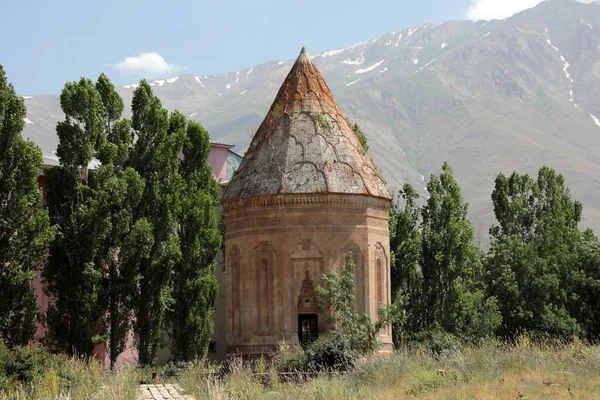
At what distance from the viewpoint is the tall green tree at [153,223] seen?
81.1ft

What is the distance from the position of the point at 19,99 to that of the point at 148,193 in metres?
4.59

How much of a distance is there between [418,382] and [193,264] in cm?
1255

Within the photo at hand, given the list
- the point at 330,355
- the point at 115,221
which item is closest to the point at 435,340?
the point at 330,355

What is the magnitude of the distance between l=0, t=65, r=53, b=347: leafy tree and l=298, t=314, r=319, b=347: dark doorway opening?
21.5 ft

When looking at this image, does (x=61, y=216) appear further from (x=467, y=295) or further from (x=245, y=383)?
(x=467, y=295)

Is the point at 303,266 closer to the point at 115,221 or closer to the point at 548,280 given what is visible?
the point at 115,221

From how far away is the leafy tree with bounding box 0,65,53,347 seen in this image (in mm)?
21812

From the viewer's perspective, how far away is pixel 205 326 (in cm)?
2667

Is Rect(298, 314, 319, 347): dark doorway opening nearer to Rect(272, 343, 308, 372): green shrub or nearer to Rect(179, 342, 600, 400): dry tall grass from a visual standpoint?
Rect(272, 343, 308, 372): green shrub

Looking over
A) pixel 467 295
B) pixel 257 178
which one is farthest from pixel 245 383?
pixel 467 295

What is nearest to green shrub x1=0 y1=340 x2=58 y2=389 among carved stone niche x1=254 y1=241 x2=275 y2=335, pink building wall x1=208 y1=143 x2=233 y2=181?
carved stone niche x1=254 y1=241 x2=275 y2=335

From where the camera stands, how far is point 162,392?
18672 mm

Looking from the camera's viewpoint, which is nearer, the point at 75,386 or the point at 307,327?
the point at 75,386

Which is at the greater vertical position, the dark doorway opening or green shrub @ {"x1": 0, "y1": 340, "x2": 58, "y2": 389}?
the dark doorway opening
